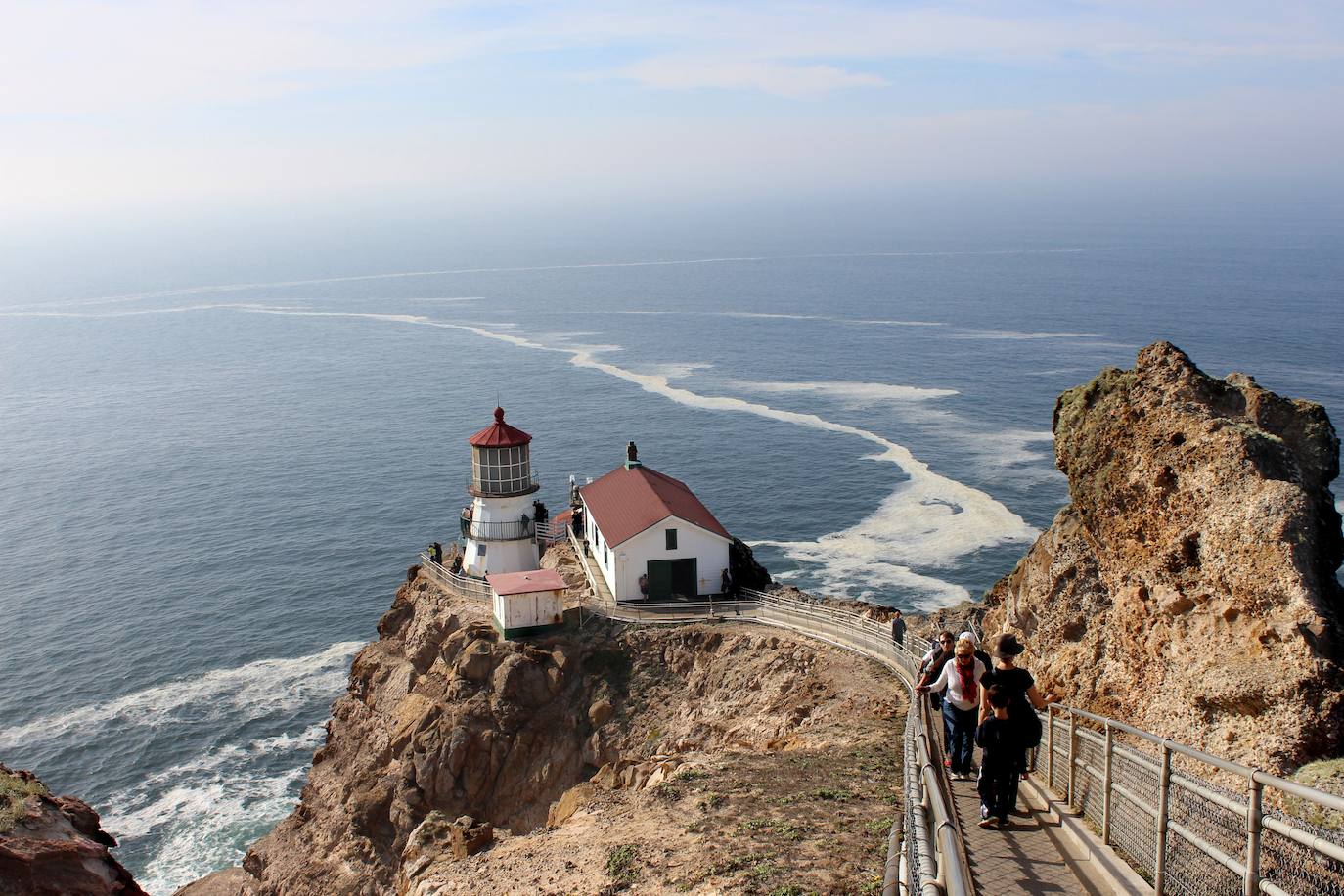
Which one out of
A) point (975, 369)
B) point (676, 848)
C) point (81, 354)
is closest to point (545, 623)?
point (676, 848)

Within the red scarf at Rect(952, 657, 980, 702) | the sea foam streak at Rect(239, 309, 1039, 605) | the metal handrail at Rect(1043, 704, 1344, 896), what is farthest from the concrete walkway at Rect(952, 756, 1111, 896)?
the sea foam streak at Rect(239, 309, 1039, 605)

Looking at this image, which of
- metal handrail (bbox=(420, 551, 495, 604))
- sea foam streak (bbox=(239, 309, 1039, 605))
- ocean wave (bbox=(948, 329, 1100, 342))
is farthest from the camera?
ocean wave (bbox=(948, 329, 1100, 342))

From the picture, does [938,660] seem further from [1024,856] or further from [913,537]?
[913,537]

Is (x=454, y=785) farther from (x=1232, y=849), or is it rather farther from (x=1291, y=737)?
(x=1232, y=849)

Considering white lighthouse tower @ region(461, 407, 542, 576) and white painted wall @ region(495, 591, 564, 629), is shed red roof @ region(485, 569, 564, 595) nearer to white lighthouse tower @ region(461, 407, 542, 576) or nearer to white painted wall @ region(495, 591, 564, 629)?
white painted wall @ region(495, 591, 564, 629)

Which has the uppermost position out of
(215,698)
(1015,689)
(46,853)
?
(1015,689)

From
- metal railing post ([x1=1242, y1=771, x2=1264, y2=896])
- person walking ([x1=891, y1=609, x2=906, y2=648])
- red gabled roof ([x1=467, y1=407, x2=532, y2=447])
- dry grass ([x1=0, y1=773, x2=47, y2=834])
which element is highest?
metal railing post ([x1=1242, y1=771, x2=1264, y2=896])

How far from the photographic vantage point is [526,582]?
33000 millimetres

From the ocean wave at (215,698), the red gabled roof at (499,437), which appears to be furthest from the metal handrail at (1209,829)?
the ocean wave at (215,698)

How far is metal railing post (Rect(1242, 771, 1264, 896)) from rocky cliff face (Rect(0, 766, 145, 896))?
20.1 m

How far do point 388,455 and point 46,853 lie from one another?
53947 mm

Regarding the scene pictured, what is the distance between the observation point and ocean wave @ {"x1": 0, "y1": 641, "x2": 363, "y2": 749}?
41875mm

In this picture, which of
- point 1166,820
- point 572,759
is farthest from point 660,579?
point 1166,820

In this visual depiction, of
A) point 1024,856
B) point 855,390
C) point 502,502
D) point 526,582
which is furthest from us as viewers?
point 855,390
